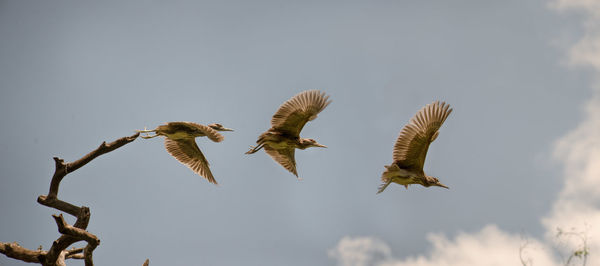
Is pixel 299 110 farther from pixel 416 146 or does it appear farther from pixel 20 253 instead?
pixel 20 253

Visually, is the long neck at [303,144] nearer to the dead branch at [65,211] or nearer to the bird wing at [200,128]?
the bird wing at [200,128]

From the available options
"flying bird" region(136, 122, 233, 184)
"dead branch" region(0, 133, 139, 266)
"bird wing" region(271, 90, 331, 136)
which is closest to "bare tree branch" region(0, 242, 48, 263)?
"dead branch" region(0, 133, 139, 266)

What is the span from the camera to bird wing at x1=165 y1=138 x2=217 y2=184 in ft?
38.9

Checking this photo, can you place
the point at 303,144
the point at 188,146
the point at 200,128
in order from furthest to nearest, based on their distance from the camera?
the point at 188,146
the point at 303,144
the point at 200,128

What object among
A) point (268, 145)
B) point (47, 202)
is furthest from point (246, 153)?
point (47, 202)

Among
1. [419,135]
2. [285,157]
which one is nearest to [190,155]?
[285,157]

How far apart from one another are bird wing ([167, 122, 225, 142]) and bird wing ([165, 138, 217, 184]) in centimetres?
123

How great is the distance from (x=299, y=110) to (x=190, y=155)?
2.66m

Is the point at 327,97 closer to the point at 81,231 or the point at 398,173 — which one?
the point at 398,173

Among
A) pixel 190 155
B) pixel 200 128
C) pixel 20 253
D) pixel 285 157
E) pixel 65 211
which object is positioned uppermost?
pixel 285 157

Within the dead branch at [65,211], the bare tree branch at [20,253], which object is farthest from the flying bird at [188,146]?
the bare tree branch at [20,253]

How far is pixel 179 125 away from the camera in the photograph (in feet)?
34.3

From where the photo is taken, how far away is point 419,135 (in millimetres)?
10328

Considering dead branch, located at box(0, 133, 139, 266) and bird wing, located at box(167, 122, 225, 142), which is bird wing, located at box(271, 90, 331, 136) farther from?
dead branch, located at box(0, 133, 139, 266)
